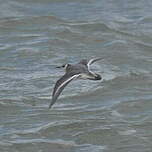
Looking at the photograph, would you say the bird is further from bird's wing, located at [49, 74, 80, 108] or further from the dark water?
the dark water

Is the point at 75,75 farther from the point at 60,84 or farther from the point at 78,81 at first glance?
the point at 78,81

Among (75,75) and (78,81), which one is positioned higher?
(75,75)

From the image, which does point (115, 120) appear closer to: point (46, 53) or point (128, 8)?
point (46, 53)

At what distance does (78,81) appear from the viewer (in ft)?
45.3

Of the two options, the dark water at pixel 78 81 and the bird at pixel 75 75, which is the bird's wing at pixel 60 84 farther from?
the dark water at pixel 78 81

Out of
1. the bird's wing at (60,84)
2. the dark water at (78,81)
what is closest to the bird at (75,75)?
the bird's wing at (60,84)

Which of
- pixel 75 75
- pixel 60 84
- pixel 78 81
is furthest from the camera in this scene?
pixel 78 81

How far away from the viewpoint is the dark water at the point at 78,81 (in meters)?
11.1

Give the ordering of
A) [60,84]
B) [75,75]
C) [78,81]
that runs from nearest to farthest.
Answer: [60,84] → [75,75] → [78,81]

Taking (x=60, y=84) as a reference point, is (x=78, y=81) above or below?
below

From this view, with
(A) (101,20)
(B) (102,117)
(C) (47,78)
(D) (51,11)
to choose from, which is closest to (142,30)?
(A) (101,20)

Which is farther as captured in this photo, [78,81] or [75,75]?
[78,81]

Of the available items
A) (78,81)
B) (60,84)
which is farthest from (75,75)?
(78,81)

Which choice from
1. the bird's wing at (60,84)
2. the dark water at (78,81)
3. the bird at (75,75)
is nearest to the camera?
the bird's wing at (60,84)
